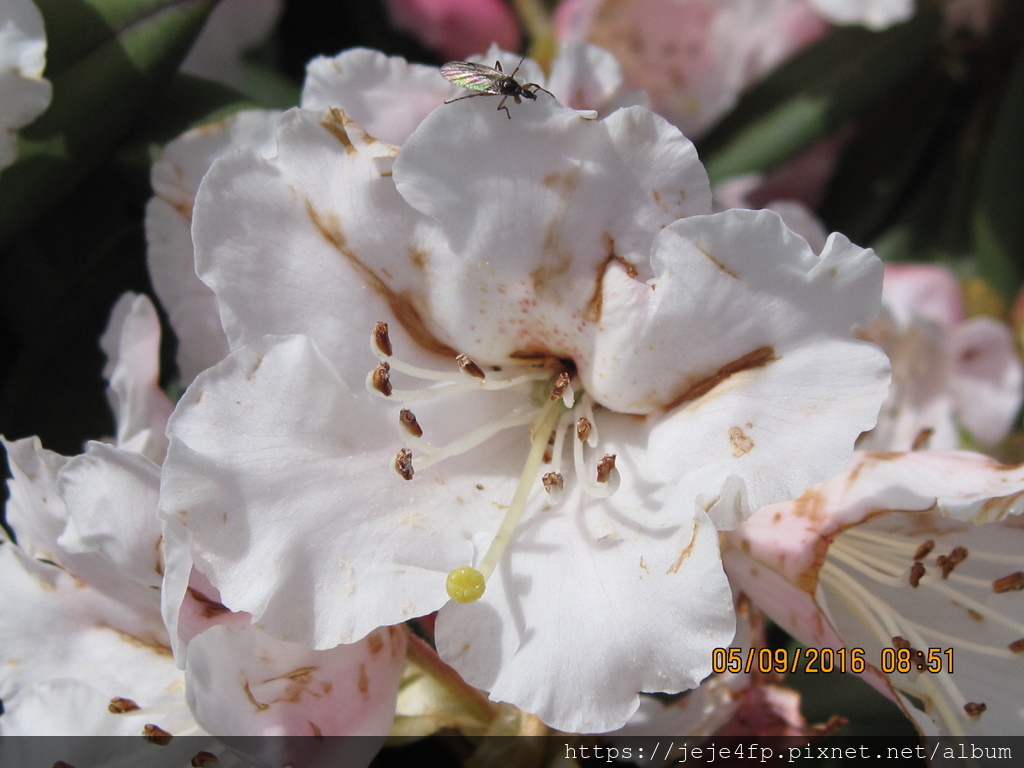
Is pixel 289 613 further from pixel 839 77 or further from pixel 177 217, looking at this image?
pixel 839 77

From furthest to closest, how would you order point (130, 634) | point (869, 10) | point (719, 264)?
point (869, 10) < point (130, 634) < point (719, 264)

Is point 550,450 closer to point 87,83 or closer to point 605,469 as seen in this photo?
point 605,469

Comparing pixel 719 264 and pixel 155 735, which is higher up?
pixel 719 264

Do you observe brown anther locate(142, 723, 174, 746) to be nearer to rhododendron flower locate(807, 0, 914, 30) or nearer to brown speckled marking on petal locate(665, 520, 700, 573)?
brown speckled marking on petal locate(665, 520, 700, 573)

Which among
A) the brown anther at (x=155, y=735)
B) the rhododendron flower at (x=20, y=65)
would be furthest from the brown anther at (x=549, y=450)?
the rhododendron flower at (x=20, y=65)

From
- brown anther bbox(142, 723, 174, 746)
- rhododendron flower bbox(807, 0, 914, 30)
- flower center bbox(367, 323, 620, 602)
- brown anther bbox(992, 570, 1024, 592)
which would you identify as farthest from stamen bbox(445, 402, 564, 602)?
rhododendron flower bbox(807, 0, 914, 30)

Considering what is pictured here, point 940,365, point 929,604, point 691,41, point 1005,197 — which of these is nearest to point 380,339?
point 929,604

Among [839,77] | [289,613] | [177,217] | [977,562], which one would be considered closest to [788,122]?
[839,77]

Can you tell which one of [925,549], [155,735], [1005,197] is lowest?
[155,735]
